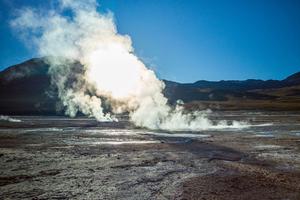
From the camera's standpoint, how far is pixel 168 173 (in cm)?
1650

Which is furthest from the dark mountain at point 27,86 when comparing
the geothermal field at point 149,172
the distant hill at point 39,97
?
the geothermal field at point 149,172

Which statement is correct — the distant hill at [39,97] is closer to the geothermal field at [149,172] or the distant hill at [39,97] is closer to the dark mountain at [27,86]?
the dark mountain at [27,86]

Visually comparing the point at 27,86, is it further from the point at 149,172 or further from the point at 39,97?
the point at 149,172

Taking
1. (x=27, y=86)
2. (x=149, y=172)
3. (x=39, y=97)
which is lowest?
(x=149, y=172)

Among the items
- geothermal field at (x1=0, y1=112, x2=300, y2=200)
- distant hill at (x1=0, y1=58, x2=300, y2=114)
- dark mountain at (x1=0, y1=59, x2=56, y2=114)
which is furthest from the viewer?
dark mountain at (x1=0, y1=59, x2=56, y2=114)

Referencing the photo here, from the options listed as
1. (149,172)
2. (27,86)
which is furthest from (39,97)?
(149,172)

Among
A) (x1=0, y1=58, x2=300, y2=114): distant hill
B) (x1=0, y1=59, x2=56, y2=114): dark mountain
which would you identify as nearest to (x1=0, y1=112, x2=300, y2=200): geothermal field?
(x1=0, y1=58, x2=300, y2=114): distant hill

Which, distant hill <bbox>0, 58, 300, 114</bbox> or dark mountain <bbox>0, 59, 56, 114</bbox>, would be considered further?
dark mountain <bbox>0, 59, 56, 114</bbox>

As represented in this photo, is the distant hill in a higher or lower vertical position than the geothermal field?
higher

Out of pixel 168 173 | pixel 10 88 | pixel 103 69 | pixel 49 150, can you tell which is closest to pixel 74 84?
pixel 10 88

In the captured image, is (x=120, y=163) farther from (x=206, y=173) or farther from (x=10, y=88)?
(x=10, y=88)

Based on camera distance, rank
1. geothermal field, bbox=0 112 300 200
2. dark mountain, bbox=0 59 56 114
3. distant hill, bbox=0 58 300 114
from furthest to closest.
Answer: dark mountain, bbox=0 59 56 114
distant hill, bbox=0 58 300 114
geothermal field, bbox=0 112 300 200

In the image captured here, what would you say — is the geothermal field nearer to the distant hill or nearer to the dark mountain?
the distant hill

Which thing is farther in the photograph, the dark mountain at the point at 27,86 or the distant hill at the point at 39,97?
the dark mountain at the point at 27,86
